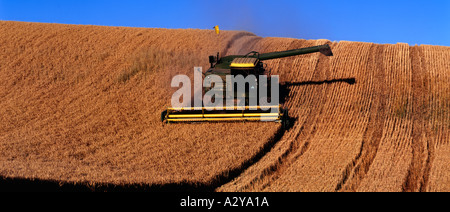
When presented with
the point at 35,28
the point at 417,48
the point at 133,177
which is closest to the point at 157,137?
the point at 133,177

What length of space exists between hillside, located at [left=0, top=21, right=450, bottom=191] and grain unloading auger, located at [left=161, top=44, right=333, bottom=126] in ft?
1.32

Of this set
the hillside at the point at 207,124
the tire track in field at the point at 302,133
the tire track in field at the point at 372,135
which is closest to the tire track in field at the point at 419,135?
the hillside at the point at 207,124

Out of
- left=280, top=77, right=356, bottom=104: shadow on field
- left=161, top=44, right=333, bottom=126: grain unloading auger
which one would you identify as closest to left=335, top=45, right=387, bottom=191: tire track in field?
left=280, top=77, right=356, bottom=104: shadow on field

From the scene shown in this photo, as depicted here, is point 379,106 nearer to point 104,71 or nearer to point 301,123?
point 301,123

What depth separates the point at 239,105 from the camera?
18.8 metres

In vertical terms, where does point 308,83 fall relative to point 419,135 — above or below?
above

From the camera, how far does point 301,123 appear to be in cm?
1827

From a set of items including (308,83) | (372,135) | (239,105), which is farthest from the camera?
(308,83)

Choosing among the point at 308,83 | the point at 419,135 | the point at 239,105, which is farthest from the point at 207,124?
the point at 419,135

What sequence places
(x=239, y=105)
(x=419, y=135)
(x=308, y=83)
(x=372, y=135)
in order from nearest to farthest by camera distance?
(x=372, y=135) < (x=419, y=135) < (x=239, y=105) < (x=308, y=83)

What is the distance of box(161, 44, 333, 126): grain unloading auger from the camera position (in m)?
17.4

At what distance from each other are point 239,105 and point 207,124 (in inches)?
70.7

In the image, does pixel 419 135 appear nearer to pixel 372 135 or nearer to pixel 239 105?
pixel 372 135
